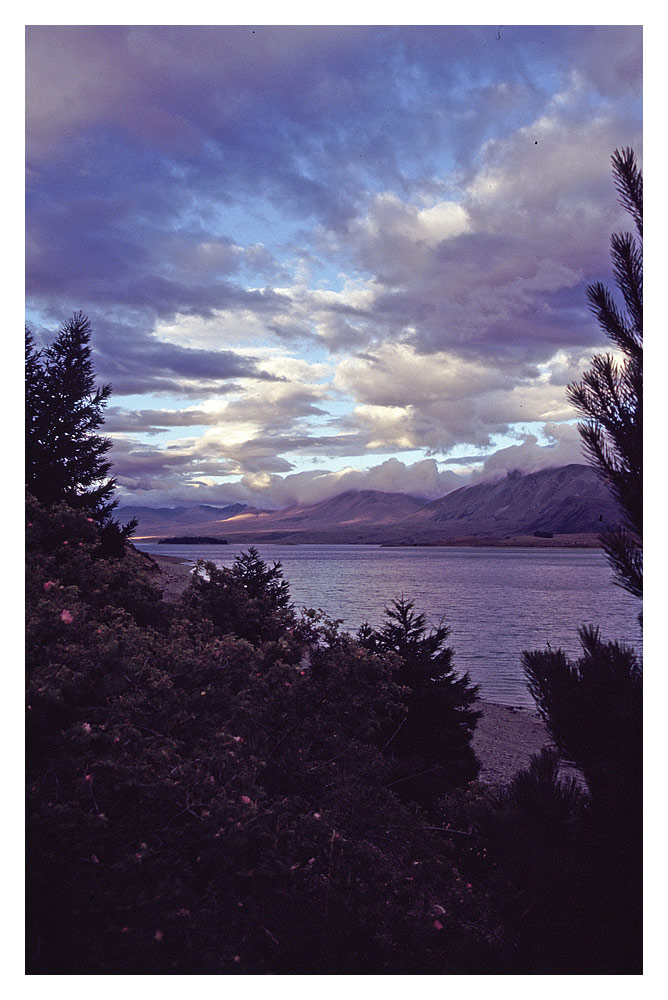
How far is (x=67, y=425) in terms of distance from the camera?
31.8 feet

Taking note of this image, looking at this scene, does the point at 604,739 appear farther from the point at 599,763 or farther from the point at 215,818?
the point at 215,818

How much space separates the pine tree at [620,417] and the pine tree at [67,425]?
290 inches

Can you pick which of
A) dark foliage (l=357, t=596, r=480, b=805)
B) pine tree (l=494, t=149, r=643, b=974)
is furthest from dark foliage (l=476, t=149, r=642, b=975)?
dark foliage (l=357, t=596, r=480, b=805)

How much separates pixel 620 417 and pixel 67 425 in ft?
28.7

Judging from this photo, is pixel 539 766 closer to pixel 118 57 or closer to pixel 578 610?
pixel 118 57

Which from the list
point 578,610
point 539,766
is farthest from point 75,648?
point 578,610

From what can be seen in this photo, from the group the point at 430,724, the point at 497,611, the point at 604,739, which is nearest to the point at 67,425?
the point at 430,724

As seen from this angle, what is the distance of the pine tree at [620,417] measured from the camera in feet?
11.7

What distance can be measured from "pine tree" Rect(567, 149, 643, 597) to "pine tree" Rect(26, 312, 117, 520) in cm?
737

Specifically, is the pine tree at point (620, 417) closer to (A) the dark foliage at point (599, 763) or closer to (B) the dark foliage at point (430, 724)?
(A) the dark foliage at point (599, 763)

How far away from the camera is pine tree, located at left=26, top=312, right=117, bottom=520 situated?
889 centimetres

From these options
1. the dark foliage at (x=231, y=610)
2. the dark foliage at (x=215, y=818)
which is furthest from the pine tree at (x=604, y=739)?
the dark foliage at (x=231, y=610)
